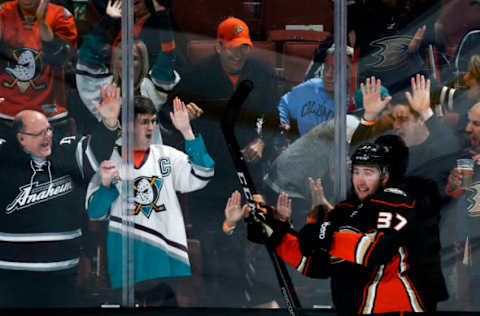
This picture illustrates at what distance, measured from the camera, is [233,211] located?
3.42 m

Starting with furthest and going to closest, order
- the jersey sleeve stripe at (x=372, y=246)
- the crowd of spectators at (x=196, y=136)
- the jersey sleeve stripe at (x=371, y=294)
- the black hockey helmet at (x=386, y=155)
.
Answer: the crowd of spectators at (x=196, y=136), the black hockey helmet at (x=386, y=155), the jersey sleeve stripe at (x=371, y=294), the jersey sleeve stripe at (x=372, y=246)

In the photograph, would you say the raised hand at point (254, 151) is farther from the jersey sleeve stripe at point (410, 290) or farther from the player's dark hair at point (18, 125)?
the player's dark hair at point (18, 125)

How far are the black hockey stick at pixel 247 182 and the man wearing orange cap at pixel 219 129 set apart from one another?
0.46 feet

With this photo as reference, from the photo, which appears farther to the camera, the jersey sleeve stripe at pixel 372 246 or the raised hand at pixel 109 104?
the raised hand at pixel 109 104

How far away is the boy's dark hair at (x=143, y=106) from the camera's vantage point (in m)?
3.37

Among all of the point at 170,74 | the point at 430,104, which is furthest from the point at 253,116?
the point at 430,104

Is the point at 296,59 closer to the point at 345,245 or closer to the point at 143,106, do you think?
the point at 143,106

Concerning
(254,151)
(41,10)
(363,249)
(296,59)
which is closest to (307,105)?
(296,59)

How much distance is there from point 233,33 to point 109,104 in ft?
2.44

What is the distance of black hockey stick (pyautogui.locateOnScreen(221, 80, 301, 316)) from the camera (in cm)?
320

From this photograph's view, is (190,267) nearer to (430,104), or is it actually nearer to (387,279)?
(387,279)

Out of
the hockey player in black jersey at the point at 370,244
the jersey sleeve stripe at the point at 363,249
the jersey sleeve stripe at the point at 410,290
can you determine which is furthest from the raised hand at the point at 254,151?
the jersey sleeve stripe at the point at 410,290

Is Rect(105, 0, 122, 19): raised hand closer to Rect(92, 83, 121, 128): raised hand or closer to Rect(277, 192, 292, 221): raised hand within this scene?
Rect(92, 83, 121, 128): raised hand

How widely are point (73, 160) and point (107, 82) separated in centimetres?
44
